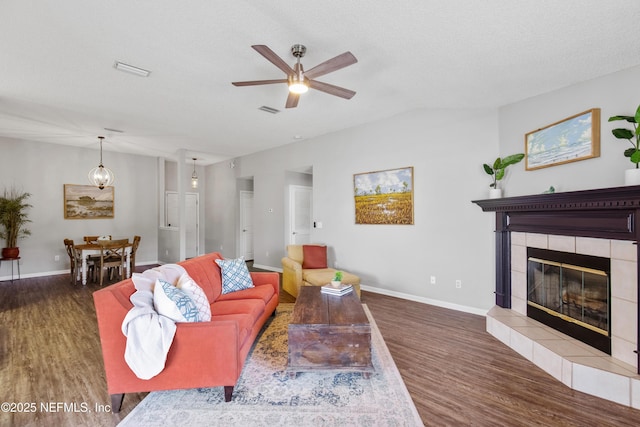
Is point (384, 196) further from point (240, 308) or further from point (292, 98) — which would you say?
point (240, 308)

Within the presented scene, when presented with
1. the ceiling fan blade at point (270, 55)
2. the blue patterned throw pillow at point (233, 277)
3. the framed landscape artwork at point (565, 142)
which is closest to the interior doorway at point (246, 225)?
the blue patterned throw pillow at point (233, 277)

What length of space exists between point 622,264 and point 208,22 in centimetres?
374

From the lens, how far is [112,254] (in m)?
5.70

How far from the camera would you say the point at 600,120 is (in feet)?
8.63

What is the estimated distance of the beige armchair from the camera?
13.8 feet

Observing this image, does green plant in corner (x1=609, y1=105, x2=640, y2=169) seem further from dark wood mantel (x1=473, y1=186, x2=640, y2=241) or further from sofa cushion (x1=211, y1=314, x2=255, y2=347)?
sofa cushion (x1=211, y1=314, x2=255, y2=347)

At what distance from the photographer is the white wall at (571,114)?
252 centimetres

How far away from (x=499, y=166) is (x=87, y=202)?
323 inches

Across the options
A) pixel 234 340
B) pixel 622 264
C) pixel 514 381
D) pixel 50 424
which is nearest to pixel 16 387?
pixel 50 424

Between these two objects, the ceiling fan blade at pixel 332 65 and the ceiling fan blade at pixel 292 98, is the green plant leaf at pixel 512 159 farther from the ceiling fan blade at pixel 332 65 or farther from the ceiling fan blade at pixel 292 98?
the ceiling fan blade at pixel 292 98

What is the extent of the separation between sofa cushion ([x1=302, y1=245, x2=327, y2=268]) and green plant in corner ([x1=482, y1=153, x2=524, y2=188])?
2.64 meters

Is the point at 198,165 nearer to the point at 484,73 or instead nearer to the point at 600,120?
the point at 484,73

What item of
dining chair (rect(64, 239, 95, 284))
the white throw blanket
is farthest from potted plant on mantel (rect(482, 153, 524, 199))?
dining chair (rect(64, 239, 95, 284))

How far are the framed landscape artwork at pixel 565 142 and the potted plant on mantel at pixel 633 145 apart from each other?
0.27m
